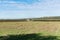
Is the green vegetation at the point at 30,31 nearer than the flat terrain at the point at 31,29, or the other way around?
the green vegetation at the point at 30,31

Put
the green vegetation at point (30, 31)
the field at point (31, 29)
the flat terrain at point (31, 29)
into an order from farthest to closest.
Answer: the flat terrain at point (31, 29) < the field at point (31, 29) < the green vegetation at point (30, 31)

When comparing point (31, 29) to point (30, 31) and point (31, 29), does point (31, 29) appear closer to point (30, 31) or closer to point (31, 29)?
point (31, 29)

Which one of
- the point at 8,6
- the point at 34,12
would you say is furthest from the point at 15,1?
the point at 34,12

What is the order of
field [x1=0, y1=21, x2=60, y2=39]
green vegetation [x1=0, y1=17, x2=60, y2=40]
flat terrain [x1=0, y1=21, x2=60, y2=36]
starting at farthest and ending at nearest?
1. flat terrain [x1=0, y1=21, x2=60, y2=36]
2. field [x1=0, y1=21, x2=60, y2=39]
3. green vegetation [x1=0, y1=17, x2=60, y2=40]

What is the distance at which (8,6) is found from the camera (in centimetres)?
1090

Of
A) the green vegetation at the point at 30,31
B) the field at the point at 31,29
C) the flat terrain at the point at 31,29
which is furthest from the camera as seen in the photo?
the flat terrain at the point at 31,29

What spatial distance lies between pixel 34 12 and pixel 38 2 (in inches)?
47.9

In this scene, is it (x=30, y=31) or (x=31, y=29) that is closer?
(x=30, y=31)

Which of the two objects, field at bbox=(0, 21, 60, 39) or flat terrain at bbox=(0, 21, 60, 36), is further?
flat terrain at bbox=(0, 21, 60, 36)

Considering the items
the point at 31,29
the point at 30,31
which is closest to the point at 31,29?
the point at 31,29

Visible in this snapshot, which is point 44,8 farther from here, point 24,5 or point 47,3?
point 24,5

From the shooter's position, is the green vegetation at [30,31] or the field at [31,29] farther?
the field at [31,29]

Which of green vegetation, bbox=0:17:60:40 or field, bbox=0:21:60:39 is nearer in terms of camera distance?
green vegetation, bbox=0:17:60:40

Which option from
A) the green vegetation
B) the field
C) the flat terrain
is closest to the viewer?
the green vegetation
